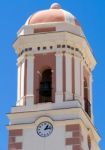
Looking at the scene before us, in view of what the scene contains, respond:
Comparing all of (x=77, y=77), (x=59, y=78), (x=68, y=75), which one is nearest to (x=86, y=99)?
(x=77, y=77)

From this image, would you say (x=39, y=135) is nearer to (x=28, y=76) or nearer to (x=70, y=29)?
(x=28, y=76)

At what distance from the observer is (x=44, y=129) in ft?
121

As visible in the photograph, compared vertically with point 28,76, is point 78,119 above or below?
below

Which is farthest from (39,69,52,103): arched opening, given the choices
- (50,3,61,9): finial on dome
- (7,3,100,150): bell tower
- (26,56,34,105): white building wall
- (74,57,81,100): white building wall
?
(50,3,61,9): finial on dome

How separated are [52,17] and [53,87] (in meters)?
4.25

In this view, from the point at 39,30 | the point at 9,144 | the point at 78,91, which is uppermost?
the point at 39,30

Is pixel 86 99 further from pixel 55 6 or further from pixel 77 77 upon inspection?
pixel 55 6

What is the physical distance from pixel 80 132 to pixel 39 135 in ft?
6.73

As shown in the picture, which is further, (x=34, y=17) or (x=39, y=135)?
(x=34, y=17)

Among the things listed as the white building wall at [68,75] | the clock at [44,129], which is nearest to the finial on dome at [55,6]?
the white building wall at [68,75]

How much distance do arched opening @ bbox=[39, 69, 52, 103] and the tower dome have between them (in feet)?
9.55

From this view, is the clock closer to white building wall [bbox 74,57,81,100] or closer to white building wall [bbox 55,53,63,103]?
white building wall [bbox 55,53,63,103]

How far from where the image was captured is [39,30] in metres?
39.4

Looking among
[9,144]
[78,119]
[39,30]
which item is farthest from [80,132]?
[39,30]
